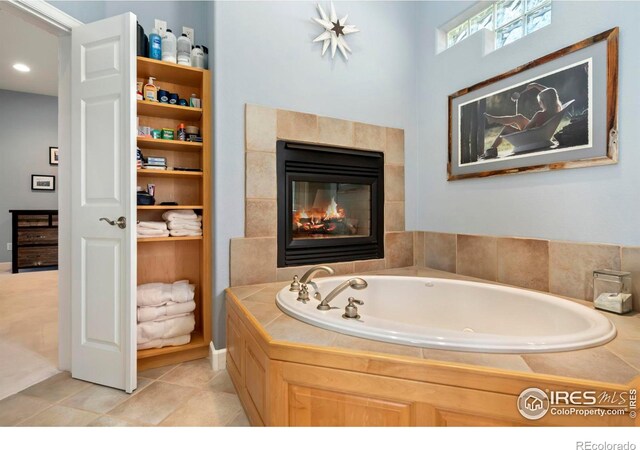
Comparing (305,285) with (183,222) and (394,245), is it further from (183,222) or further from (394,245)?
(394,245)

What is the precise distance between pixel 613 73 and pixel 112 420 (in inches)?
117

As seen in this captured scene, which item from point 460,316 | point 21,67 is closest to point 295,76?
point 460,316

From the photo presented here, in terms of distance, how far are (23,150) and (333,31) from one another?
5.58 metres

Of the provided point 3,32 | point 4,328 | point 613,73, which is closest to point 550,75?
point 613,73

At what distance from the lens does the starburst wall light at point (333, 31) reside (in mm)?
2236

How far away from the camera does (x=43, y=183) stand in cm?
500

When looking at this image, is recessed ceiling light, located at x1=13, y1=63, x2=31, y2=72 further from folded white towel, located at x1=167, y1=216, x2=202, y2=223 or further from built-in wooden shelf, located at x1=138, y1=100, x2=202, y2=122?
folded white towel, located at x1=167, y1=216, x2=202, y2=223

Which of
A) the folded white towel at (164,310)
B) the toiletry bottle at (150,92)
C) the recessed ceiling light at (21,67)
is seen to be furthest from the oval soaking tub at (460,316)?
the recessed ceiling light at (21,67)

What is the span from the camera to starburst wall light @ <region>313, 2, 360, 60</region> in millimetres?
2236

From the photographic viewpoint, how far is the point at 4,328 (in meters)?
2.47

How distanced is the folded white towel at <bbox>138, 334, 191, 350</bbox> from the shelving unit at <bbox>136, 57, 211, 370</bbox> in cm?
3

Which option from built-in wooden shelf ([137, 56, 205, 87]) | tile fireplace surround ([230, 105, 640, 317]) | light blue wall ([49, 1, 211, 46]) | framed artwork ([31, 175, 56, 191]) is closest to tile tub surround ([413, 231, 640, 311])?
tile fireplace surround ([230, 105, 640, 317])

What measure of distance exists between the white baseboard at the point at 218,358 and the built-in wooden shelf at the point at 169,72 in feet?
5.84

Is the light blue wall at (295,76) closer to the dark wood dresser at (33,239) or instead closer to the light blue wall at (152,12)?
the light blue wall at (152,12)
